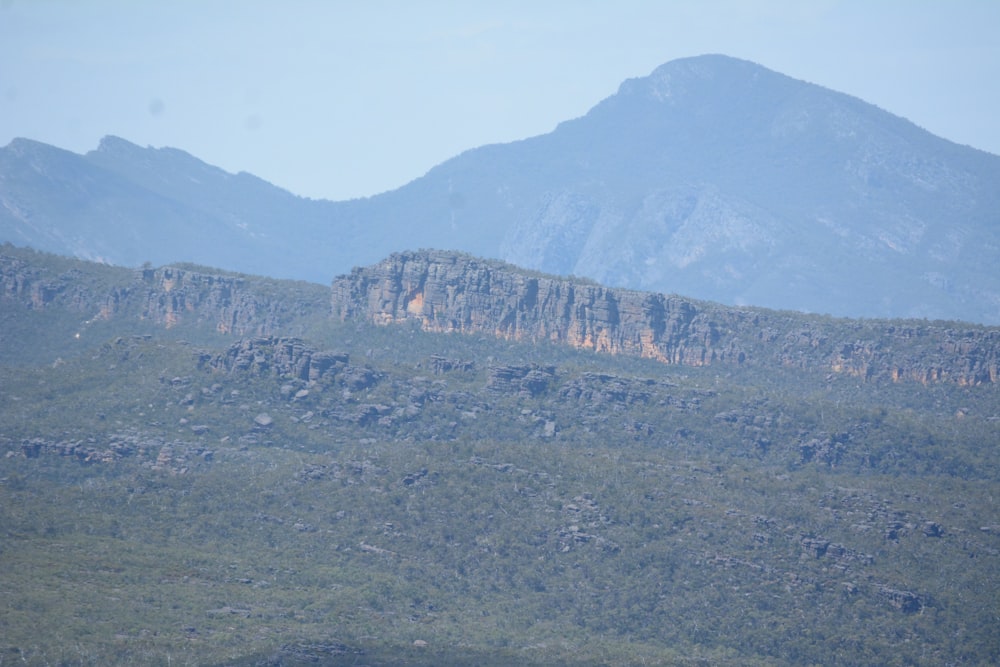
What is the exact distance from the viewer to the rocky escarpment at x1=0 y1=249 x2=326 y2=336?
19112 centimetres

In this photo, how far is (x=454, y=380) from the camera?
511 ft

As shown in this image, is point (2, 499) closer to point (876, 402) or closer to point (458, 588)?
point (458, 588)

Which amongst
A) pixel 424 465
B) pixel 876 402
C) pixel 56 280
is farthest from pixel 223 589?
pixel 56 280

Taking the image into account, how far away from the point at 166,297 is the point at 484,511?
250 ft

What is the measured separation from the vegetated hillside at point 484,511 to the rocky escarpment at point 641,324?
9.74ft

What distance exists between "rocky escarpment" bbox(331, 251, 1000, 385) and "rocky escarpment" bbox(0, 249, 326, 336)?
15.2 meters

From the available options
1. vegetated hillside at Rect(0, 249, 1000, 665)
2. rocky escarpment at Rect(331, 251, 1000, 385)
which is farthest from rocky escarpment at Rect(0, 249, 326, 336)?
vegetated hillside at Rect(0, 249, 1000, 665)

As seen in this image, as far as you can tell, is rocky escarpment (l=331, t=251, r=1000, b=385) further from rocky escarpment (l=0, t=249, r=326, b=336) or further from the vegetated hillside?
rocky escarpment (l=0, t=249, r=326, b=336)

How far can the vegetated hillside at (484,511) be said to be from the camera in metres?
107

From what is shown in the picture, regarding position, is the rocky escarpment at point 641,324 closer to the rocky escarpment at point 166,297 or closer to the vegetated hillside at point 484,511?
the vegetated hillside at point 484,511

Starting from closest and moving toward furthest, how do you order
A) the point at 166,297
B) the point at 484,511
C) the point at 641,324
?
the point at 484,511 < the point at 641,324 < the point at 166,297

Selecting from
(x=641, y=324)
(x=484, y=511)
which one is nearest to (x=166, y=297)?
(x=641, y=324)

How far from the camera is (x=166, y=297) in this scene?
633 feet

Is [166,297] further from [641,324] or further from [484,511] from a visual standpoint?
[484,511]
